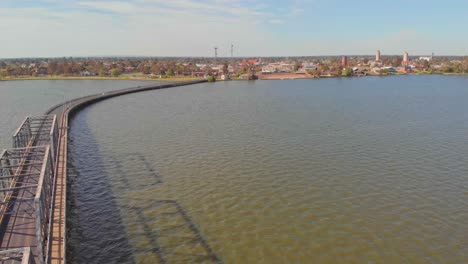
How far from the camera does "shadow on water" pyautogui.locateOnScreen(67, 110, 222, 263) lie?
21.7 m

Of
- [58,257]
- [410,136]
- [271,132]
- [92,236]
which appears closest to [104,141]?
[271,132]

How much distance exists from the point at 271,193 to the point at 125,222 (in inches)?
485

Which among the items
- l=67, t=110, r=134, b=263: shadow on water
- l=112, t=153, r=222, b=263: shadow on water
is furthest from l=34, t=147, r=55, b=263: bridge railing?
l=112, t=153, r=222, b=263: shadow on water

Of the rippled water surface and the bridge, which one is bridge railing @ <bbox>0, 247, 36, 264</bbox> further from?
the rippled water surface

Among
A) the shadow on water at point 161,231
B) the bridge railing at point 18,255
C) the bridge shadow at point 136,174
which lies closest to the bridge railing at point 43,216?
the bridge railing at point 18,255

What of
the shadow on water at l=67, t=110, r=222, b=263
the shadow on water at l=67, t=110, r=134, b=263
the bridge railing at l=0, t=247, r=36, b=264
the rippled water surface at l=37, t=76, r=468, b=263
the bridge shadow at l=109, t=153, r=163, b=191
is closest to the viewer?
the bridge railing at l=0, t=247, r=36, b=264

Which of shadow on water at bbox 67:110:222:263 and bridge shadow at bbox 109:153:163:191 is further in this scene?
bridge shadow at bbox 109:153:163:191

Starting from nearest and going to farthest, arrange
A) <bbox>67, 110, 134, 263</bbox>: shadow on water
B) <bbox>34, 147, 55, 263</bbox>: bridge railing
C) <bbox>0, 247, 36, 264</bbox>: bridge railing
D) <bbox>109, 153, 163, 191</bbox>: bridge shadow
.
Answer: <bbox>0, 247, 36, 264</bbox>: bridge railing
<bbox>34, 147, 55, 263</bbox>: bridge railing
<bbox>67, 110, 134, 263</bbox>: shadow on water
<bbox>109, 153, 163, 191</bbox>: bridge shadow

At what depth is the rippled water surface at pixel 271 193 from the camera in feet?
73.4

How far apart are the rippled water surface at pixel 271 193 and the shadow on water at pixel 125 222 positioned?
0.34 ft

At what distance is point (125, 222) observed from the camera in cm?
2569

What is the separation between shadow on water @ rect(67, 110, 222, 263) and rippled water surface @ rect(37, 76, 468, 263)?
10 cm

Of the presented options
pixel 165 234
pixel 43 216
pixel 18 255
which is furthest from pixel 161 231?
pixel 18 255

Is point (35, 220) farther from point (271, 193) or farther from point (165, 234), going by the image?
point (271, 193)
